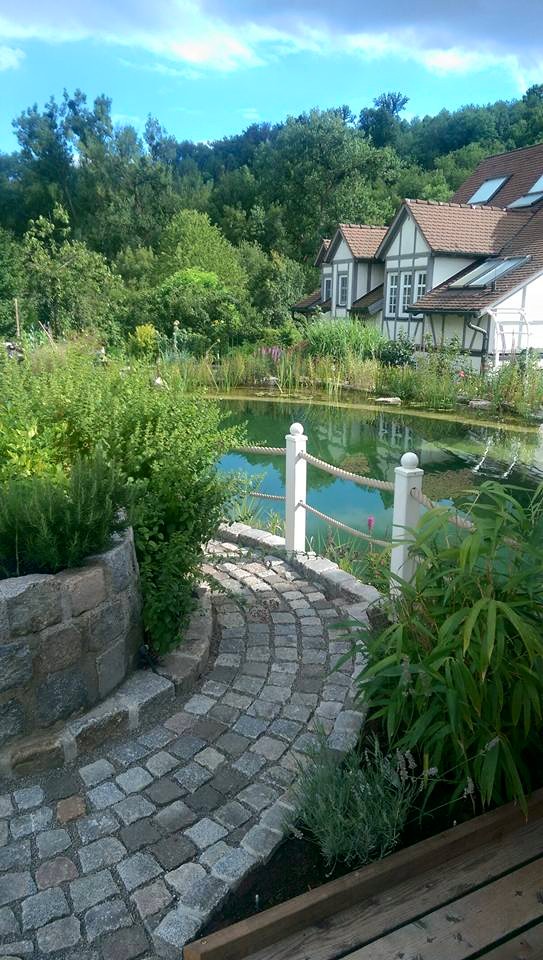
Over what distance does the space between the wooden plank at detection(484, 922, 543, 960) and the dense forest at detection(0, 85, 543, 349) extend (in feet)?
65.2

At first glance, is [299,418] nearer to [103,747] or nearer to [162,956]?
[103,747]

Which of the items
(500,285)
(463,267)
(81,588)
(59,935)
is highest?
(463,267)

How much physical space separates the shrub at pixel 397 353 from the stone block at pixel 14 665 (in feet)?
50.5

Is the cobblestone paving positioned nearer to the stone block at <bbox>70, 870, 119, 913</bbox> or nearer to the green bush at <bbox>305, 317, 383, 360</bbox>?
the stone block at <bbox>70, 870, 119, 913</bbox>

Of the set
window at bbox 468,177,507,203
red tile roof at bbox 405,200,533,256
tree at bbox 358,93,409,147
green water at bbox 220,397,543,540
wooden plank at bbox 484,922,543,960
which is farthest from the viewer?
tree at bbox 358,93,409,147

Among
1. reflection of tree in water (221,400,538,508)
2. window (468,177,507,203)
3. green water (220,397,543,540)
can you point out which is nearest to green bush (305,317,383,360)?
green water (220,397,543,540)

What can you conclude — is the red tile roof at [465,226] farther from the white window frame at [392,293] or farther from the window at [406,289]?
the white window frame at [392,293]

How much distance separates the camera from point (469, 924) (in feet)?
5.60

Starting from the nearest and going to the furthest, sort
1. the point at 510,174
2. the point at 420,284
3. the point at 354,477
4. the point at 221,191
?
the point at 354,477 → the point at 420,284 → the point at 510,174 → the point at 221,191

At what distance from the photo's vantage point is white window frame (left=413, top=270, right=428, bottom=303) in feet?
62.5

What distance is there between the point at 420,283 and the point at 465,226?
1911mm

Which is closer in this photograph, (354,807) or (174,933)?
(174,933)

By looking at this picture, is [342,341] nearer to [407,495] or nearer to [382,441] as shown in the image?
[382,441]

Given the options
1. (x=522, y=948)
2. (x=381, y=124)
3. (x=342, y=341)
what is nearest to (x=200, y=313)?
(x=342, y=341)
